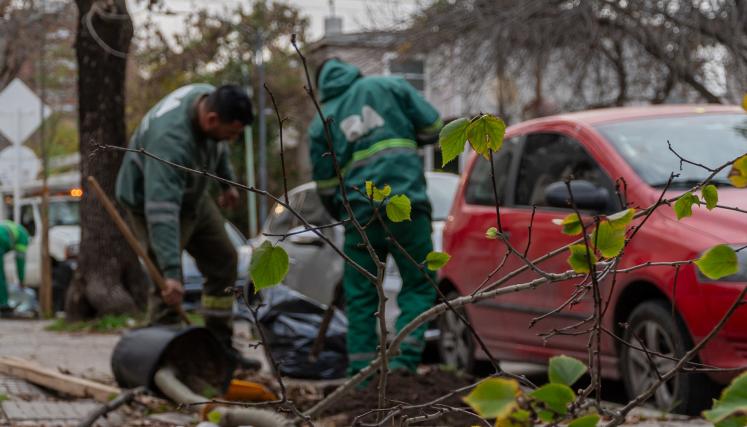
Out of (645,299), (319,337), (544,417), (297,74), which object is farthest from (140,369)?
(297,74)

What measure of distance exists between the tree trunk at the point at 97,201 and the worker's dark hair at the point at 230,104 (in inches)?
258

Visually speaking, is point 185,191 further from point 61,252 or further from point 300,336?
point 61,252

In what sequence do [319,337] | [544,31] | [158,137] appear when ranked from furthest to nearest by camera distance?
[544,31] → [319,337] → [158,137]

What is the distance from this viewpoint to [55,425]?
558cm

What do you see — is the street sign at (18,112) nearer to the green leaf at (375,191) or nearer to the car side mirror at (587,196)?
the car side mirror at (587,196)

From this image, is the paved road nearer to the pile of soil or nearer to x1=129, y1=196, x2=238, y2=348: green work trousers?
x1=129, y1=196, x2=238, y2=348: green work trousers

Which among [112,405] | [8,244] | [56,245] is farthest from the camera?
[56,245]

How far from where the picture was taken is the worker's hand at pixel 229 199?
25.5 feet

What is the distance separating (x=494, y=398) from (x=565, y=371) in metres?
0.20

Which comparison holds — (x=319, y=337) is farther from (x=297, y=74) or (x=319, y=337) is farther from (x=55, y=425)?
(x=297, y=74)

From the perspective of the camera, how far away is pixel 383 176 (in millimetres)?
6359

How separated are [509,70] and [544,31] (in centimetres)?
111

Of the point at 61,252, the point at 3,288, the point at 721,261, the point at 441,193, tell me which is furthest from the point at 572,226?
the point at 61,252

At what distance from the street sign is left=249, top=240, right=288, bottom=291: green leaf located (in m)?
15.6
